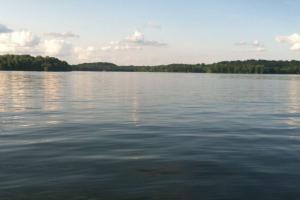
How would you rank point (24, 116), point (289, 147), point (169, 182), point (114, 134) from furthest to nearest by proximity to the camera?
point (24, 116)
point (114, 134)
point (289, 147)
point (169, 182)

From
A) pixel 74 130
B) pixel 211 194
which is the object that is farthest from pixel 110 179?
pixel 74 130

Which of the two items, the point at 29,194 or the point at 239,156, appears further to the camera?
the point at 239,156

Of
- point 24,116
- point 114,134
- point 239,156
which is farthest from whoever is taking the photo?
point 24,116

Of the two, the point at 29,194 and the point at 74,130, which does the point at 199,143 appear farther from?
the point at 29,194

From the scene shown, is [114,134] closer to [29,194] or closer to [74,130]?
[74,130]

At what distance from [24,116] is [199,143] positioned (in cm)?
1593

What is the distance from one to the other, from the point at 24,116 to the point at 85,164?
1652cm

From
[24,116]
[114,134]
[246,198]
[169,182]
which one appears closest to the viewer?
[246,198]

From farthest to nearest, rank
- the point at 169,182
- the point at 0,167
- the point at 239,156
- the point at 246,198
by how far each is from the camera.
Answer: the point at 239,156 < the point at 0,167 < the point at 169,182 < the point at 246,198

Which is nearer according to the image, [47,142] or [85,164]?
[85,164]

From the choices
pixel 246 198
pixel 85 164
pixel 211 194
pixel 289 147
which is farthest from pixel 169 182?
pixel 289 147

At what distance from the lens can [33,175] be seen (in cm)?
1320

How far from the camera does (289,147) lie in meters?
18.6

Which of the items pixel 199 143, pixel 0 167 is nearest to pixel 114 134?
pixel 199 143
